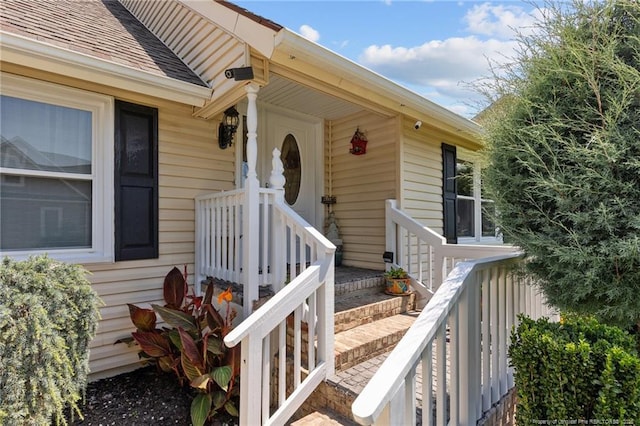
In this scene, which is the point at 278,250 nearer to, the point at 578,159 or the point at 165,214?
the point at 165,214

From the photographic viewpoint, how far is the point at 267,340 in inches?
91.3

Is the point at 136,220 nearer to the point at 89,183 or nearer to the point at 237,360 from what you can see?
the point at 89,183

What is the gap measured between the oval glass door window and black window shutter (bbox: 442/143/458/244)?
246cm

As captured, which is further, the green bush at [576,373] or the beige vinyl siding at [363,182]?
the beige vinyl siding at [363,182]

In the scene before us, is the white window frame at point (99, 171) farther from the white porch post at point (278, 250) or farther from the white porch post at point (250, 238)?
the white porch post at point (278, 250)

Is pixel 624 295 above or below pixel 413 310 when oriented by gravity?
above

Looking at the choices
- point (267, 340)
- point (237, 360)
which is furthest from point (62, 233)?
point (267, 340)

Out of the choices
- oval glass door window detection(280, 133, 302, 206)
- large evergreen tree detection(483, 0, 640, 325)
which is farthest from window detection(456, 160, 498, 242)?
large evergreen tree detection(483, 0, 640, 325)

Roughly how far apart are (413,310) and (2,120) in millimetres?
4649

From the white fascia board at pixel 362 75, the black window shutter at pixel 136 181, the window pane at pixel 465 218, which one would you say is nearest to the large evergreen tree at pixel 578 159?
the white fascia board at pixel 362 75

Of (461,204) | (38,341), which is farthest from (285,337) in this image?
(461,204)

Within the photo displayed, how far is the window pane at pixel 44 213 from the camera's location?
295 centimetres

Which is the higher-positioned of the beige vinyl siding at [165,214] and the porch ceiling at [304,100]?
the porch ceiling at [304,100]

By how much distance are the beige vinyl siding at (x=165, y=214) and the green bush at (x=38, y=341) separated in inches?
39.0
